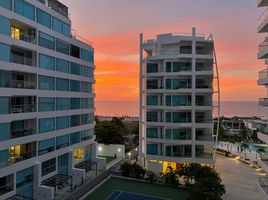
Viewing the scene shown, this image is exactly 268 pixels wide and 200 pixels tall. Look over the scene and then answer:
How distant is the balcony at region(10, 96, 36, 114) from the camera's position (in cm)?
2121

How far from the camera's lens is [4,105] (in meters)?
18.7

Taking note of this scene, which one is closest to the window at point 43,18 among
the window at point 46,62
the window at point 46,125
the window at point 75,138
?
the window at point 46,62

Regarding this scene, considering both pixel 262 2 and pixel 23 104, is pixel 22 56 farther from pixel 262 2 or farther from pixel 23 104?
pixel 262 2

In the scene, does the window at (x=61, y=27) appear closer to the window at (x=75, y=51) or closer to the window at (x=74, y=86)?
the window at (x=75, y=51)

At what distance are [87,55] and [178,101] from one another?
13828mm

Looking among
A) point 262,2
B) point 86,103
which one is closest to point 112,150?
point 86,103

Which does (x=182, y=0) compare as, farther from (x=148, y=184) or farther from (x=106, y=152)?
(x=106, y=152)

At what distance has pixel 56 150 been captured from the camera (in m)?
25.6

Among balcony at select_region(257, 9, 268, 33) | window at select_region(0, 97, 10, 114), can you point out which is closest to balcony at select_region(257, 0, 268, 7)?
balcony at select_region(257, 9, 268, 33)

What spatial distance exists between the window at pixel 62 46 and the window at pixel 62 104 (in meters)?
5.23

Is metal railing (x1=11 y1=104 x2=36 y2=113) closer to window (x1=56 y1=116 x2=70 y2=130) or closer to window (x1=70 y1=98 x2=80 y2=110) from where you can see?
window (x1=56 y1=116 x2=70 y2=130)

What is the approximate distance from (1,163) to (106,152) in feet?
80.1

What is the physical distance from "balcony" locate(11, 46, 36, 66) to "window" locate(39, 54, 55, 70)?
811 mm

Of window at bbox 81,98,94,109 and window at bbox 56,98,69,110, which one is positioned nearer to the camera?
window at bbox 56,98,69,110
